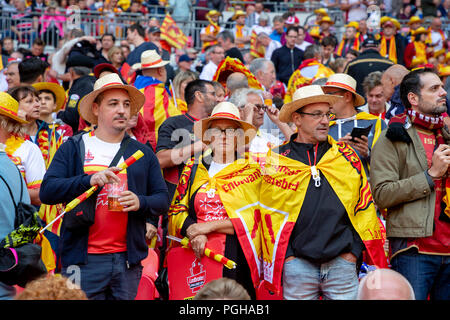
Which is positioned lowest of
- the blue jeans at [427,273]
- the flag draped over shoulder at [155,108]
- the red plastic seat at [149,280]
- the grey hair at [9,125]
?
the red plastic seat at [149,280]

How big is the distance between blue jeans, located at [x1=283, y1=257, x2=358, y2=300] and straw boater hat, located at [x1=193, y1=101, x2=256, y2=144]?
1431 millimetres

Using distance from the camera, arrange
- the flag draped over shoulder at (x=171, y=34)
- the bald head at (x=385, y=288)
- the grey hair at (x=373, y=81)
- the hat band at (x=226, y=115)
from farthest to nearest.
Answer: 1. the flag draped over shoulder at (x=171, y=34)
2. the grey hair at (x=373, y=81)
3. the hat band at (x=226, y=115)
4. the bald head at (x=385, y=288)

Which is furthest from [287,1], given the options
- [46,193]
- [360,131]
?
[46,193]

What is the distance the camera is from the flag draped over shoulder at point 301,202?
16.6ft

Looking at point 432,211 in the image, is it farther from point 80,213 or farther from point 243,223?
point 80,213

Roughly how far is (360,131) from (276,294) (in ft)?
5.82

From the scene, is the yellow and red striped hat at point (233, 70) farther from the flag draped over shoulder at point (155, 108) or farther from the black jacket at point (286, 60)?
the black jacket at point (286, 60)

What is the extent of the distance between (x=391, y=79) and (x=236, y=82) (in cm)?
194

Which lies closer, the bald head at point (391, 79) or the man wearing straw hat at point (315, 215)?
the man wearing straw hat at point (315, 215)

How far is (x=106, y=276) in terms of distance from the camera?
16.0ft

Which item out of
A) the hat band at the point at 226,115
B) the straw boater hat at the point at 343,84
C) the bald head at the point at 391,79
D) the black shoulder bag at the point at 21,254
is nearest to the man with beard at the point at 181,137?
the hat band at the point at 226,115

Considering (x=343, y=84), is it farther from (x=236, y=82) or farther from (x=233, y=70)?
(x=233, y=70)

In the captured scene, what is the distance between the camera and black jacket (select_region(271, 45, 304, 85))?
14.1m
